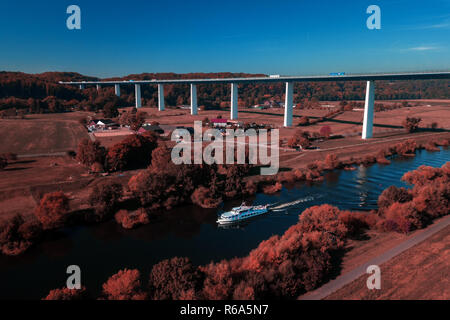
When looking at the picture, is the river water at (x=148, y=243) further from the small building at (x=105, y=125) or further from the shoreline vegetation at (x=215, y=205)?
the small building at (x=105, y=125)

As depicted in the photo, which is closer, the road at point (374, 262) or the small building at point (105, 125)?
the road at point (374, 262)

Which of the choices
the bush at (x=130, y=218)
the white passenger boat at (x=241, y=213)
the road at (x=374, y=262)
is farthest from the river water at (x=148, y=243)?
the road at (x=374, y=262)

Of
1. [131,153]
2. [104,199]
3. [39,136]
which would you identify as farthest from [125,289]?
[39,136]

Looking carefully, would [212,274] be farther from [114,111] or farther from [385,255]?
[114,111]

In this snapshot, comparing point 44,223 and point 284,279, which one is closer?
point 284,279

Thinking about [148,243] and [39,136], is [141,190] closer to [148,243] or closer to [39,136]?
[148,243]

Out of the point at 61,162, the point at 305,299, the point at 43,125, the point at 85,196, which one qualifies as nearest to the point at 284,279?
the point at 305,299
